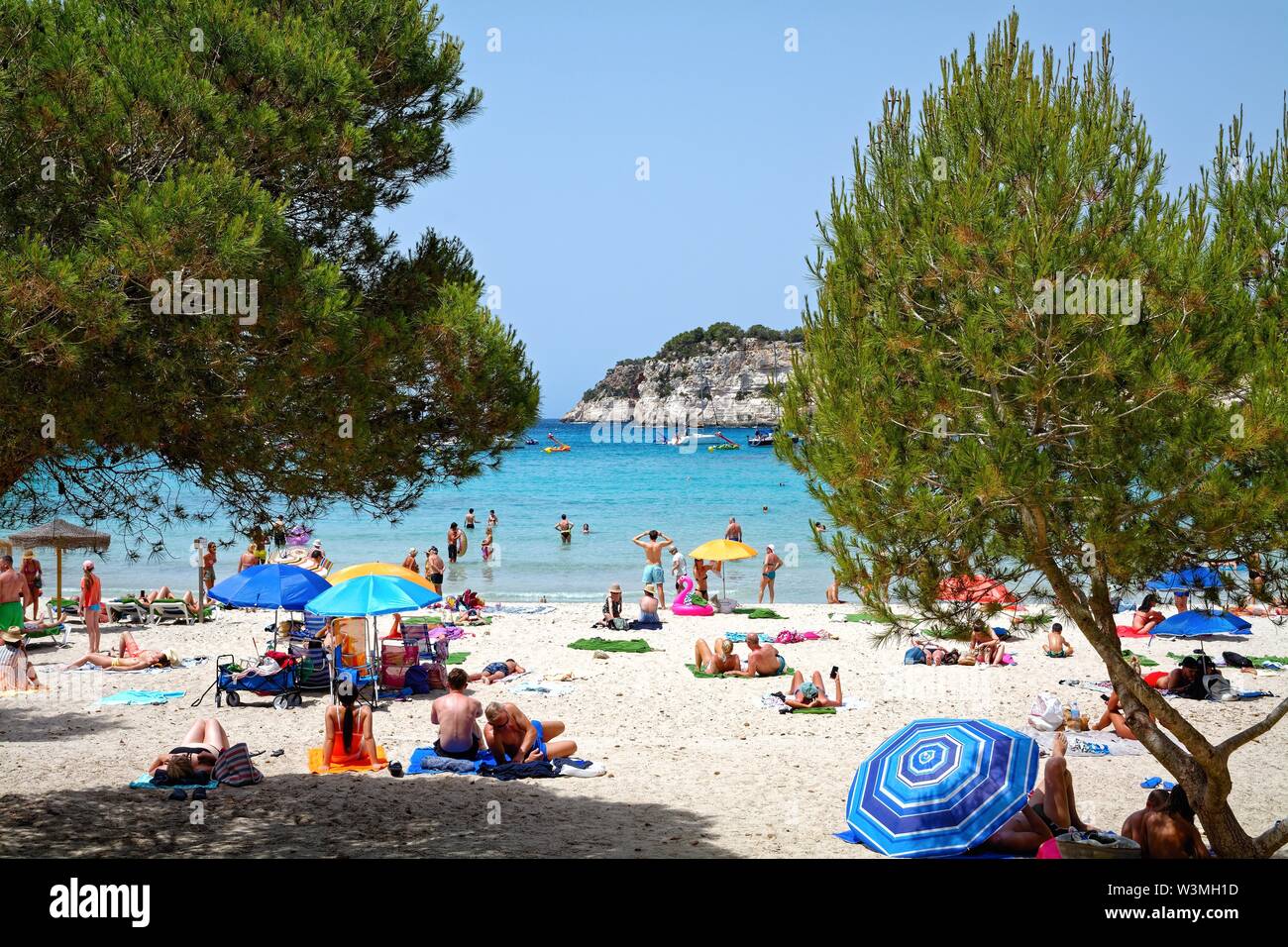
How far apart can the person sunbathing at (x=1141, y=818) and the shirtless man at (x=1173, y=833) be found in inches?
1.6

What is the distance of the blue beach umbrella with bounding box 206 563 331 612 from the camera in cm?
1371

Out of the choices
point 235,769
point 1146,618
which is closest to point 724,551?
point 1146,618

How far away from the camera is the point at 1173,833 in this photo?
710 centimetres

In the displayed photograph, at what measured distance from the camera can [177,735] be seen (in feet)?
38.8

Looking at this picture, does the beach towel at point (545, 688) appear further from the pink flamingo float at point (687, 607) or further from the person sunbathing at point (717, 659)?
the pink flamingo float at point (687, 607)

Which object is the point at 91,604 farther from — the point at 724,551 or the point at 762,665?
the point at 724,551

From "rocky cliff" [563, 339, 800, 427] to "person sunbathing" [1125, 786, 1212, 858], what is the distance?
129 metres

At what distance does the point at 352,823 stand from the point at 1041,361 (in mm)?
6347

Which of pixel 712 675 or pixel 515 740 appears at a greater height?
pixel 515 740

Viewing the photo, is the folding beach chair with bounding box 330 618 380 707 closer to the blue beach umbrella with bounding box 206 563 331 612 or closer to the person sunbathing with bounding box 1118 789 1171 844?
the blue beach umbrella with bounding box 206 563 331 612

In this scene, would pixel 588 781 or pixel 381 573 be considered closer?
pixel 588 781

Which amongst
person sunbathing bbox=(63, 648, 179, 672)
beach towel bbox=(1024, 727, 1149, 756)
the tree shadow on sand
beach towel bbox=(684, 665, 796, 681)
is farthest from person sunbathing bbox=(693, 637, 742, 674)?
person sunbathing bbox=(63, 648, 179, 672)

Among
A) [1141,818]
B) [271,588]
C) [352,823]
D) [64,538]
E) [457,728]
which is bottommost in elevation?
[352,823]

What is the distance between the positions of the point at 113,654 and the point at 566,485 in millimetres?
59787
